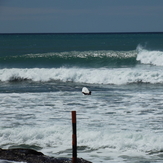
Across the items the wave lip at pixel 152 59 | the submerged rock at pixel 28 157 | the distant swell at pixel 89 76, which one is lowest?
the submerged rock at pixel 28 157

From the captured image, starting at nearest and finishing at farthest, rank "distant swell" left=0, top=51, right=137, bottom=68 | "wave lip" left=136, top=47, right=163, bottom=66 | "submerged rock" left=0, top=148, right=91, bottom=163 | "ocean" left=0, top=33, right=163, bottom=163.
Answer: "submerged rock" left=0, top=148, right=91, bottom=163 < "ocean" left=0, top=33, right=163, bottom=163 < "wave lip" left=136, top=47, right=163, bottom=66 < "distant swell" left=0, top=51, right=137, bottom=68

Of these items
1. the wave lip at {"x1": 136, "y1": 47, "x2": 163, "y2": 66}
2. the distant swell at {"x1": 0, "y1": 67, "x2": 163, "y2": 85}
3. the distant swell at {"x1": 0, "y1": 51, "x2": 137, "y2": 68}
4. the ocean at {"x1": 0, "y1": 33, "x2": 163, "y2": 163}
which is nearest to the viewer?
the ocean at {"x1": 0, "y1": 33, "x2": 163, "y2": 163}

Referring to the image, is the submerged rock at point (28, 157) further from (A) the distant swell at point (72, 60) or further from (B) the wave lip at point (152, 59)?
(A) the distant swell at point (72, 60)

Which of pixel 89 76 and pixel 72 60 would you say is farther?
pixel 72 60

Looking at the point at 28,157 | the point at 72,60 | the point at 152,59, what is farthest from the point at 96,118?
the point at 72,60

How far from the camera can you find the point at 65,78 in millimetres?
Answer: 30781

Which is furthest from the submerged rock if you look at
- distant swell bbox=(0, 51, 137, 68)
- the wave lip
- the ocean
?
distant swell bbox=(0, 51, 137, 68)

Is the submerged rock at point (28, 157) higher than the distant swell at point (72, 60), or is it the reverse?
the distant swell at point (72, 60)

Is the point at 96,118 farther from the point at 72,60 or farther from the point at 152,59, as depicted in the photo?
the point at 72,60

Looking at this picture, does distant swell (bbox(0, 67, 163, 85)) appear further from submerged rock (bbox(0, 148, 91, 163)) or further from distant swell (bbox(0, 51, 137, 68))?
submerged rock (bbox(0, 148, 91, 163))

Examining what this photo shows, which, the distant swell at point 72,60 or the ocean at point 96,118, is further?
the distant swell at point 72,60

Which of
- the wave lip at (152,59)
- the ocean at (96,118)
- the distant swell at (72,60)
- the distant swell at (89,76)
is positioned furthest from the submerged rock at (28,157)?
the distant swell at (72,60)

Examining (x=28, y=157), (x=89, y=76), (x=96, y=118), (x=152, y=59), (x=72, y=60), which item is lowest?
(x=28, y=157)

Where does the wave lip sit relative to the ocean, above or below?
above
